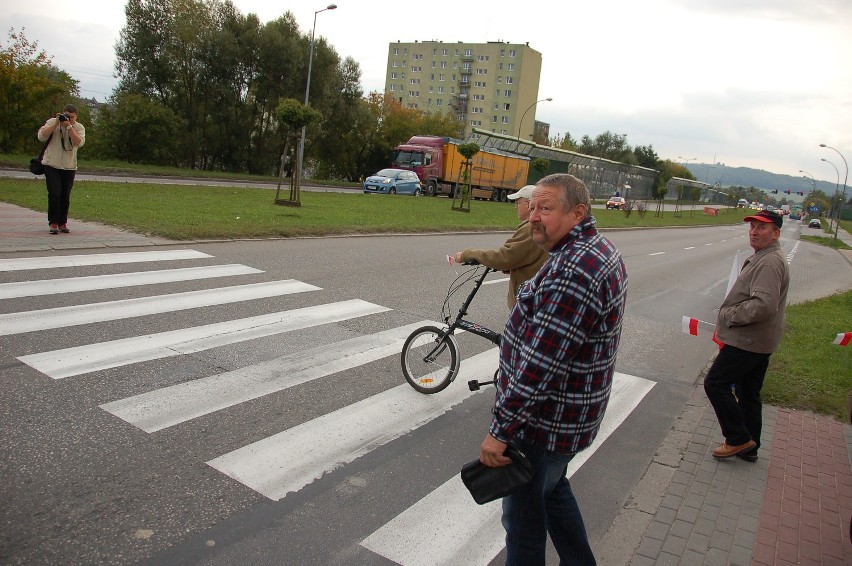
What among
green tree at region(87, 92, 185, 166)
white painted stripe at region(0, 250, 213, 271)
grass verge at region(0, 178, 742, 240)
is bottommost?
white painted stripe at region(0, 250, 213, 271)

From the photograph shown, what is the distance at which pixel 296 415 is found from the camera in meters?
4.80

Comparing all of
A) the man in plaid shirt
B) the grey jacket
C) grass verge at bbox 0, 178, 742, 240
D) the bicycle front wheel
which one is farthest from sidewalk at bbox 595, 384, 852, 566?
grass verge at bbox 0, 178, 742, 240

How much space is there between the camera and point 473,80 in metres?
114

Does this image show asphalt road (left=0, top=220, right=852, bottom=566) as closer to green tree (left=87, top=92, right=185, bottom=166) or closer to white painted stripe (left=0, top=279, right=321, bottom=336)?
white painted stripe (left=0, top=279, right=321, bottom=336)

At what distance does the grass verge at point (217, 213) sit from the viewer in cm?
1282

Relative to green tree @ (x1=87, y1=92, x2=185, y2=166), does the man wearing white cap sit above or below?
below

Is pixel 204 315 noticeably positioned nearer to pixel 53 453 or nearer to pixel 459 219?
pixel 53 453

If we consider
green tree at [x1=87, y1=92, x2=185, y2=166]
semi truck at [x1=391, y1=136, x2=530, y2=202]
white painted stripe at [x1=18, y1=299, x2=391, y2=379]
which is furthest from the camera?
semi truck at [x1=391, y1=136, x2=530, y2=202]

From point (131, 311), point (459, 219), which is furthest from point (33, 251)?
point (459, 219)

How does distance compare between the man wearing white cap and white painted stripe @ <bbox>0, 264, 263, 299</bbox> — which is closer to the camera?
the man wearing white cap

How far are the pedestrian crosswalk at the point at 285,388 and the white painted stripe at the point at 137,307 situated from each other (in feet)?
0.04

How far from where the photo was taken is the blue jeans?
261cm

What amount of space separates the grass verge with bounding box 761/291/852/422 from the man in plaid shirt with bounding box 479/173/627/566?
4.67 m

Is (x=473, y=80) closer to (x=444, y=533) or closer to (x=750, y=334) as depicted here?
(x=750, y=334)
